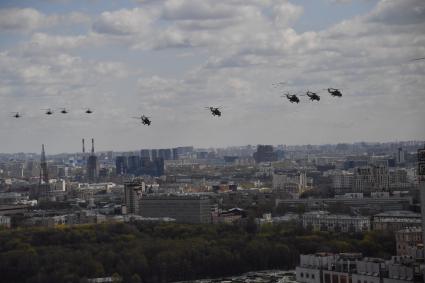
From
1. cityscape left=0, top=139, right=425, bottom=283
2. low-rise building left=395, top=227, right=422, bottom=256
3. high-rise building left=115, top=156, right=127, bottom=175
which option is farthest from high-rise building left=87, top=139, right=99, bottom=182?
low-rise building left=395, top=227, right=422, bottom=256

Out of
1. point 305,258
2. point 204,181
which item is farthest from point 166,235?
point 204,181

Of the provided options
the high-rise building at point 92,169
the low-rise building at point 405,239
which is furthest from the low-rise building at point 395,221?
the high-rise building at point 92,169

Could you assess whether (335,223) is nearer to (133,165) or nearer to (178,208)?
(178,208)

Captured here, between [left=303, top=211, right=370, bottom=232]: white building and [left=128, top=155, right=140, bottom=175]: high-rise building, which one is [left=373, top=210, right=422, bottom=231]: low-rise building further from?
[left=128, top=155, right=140, bottom=175]: high-rise building

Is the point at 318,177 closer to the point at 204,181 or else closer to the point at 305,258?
the point at 204,181

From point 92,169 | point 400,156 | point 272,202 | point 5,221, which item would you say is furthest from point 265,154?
point 5,221

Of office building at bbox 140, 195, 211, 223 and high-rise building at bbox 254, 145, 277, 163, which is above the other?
high-rise building at bbox 254, 145, 277, 163

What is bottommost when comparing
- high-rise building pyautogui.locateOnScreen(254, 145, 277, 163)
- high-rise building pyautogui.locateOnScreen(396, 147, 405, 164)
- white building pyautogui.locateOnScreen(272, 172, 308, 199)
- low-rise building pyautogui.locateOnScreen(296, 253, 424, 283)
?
low-rise building pyautogui.locateOnScreen(296, 253, 424, 283)

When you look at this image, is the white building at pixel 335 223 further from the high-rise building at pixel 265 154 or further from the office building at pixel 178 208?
the high-rise building at pixel 265 154
